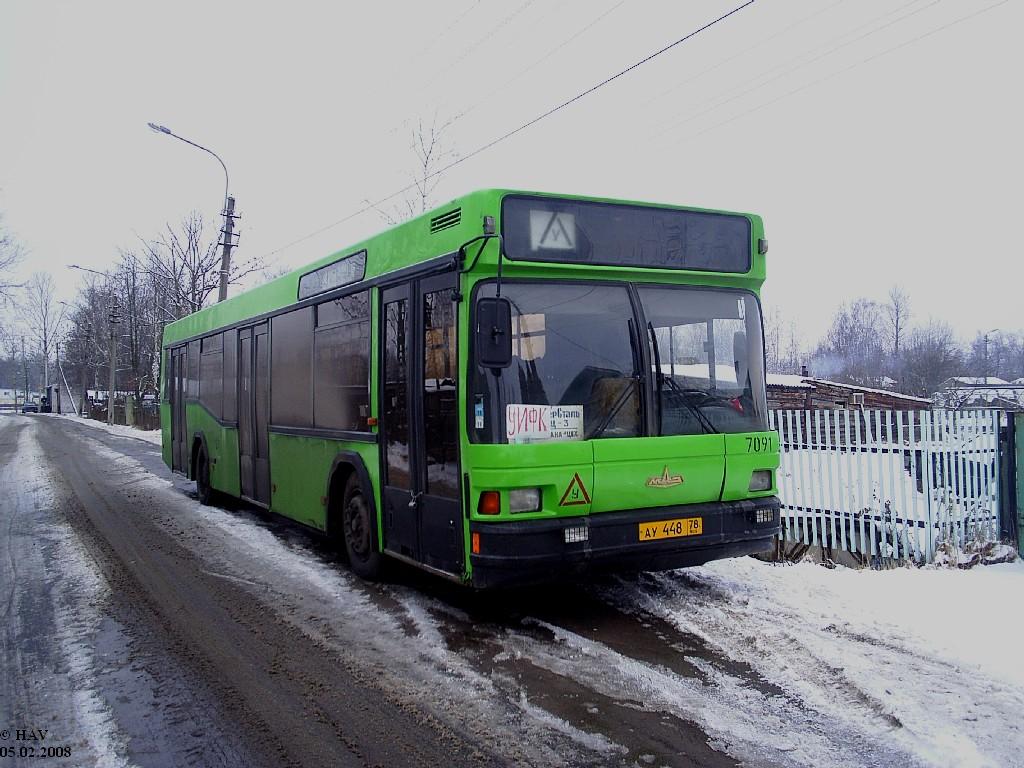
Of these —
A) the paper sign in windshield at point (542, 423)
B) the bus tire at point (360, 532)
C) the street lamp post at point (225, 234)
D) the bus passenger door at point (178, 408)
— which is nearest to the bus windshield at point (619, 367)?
the paper sign in windshield at point (542, 423)

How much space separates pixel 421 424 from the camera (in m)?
6.19

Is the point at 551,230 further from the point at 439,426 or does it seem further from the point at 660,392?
the point at 439,426

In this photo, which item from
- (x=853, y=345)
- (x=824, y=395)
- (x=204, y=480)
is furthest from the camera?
(x=853, y=345)

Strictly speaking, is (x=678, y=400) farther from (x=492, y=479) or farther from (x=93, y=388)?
(x=93, y=388)

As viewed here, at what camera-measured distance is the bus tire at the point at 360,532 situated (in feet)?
23.3

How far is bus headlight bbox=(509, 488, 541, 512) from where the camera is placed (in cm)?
535

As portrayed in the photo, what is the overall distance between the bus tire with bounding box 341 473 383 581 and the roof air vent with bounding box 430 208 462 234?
2.43 metres

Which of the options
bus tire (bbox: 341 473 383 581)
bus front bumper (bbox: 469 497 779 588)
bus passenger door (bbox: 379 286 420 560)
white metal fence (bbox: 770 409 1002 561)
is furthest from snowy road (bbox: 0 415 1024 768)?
white metal fence (bbox: 770 409 1002 561)

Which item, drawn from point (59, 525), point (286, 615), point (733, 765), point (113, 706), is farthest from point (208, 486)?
point (733, 765)

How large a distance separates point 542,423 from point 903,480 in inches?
194

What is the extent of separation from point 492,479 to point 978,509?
5614 millimetres

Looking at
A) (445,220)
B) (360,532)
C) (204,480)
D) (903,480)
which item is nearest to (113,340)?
(204,480)

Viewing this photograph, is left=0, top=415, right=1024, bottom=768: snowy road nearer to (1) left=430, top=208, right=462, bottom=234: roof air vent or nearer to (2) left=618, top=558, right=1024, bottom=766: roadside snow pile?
(2) left=618, top=558, right=1024, bottom=766: roadside snow pile

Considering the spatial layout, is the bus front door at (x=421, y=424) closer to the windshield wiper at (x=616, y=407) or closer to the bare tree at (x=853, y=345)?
the windshield wiper at (x=616, y=407)
